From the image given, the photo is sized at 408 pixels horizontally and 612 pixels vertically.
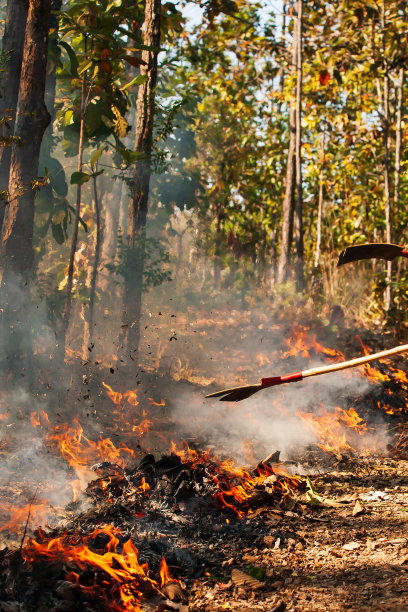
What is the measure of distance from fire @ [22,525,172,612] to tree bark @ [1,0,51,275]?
156 inches

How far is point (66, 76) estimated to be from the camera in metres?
6.52

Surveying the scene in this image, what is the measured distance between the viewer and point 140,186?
7832 mm

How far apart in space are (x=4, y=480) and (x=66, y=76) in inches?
184

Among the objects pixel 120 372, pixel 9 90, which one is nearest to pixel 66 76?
pixel 9 90

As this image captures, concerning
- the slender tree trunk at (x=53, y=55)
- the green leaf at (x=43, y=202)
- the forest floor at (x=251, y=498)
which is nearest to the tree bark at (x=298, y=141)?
the forest floor at (x=251, y=498)

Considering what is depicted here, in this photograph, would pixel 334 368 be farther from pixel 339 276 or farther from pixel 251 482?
pixel 339 276

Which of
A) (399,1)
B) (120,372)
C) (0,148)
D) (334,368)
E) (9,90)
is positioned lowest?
(120,372)

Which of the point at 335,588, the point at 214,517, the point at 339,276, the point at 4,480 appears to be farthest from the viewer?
the point at 339,276

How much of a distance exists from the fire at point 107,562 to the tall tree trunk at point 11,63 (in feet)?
15.4

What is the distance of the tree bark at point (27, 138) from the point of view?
6234 mm

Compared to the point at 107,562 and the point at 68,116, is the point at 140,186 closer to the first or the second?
the point at 68,116

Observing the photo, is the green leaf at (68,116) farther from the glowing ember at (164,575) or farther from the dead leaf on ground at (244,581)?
the dead leaf on ground at (244,581)

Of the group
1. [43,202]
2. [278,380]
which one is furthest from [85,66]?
[278,380]

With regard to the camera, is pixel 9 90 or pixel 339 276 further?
pixel 339 276
